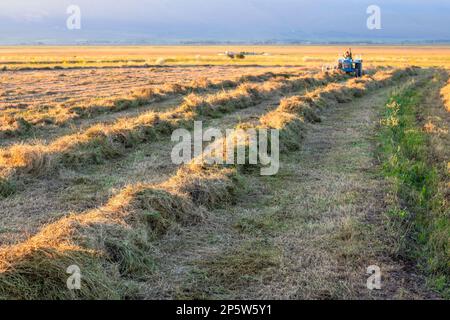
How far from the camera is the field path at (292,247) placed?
5.73 m

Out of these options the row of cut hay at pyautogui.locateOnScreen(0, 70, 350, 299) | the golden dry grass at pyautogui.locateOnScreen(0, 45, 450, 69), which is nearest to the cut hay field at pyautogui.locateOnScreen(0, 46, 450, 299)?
the row of cut hay at pyautogui.locateOnScreen(0, 70, 350, 299)

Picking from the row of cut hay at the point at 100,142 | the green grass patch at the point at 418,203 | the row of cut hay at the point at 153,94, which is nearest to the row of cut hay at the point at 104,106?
the row of cut hay at the point at 153,94

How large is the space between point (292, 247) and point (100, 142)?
6864mm

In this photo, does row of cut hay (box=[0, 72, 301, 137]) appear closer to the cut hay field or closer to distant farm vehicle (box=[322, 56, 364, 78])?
the cut hay field

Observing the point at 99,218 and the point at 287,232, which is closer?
the point at 99,218

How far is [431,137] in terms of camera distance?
1445 cm

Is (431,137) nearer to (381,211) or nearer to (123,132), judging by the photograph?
(381,211)

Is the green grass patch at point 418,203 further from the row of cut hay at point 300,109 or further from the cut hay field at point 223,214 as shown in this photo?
the row of cut hay at point 300,109

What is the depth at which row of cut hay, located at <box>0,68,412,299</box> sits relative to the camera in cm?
531

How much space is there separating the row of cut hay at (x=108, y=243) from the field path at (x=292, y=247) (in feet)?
0.96

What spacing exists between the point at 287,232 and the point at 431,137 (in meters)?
8.72

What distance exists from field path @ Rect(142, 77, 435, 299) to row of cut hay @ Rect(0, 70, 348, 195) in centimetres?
394

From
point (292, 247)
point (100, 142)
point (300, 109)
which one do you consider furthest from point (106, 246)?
point (300, 109)
